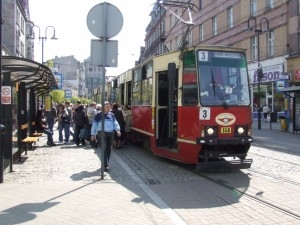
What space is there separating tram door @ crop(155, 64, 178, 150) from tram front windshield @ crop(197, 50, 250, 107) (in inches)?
58.5

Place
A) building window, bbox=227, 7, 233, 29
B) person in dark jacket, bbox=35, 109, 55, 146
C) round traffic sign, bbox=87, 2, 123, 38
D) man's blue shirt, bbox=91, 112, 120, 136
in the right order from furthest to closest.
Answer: building window, bbox=227, 7, 233, 29 → person in dark jacket, bbox=35, 109, 55, 146 → man's blue shirt, bbox=91, 112, 120, 136 → round traffic sign, bbox=87, 2, 123, 38

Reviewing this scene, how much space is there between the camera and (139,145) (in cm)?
1720

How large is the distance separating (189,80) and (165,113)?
2.00 metres

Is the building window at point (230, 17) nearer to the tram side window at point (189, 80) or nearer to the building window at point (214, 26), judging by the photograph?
the building window at point (214, 26)

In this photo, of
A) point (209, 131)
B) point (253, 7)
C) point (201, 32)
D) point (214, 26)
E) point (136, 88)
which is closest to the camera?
point (209, 131)

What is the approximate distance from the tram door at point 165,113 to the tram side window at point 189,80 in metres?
1.04

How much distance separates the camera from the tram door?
11.8 metres

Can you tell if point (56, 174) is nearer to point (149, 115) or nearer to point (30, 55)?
point (149, 115)

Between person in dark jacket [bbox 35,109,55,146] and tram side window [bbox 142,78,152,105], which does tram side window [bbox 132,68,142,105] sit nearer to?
tram side window [bbox 142,78,152,105]

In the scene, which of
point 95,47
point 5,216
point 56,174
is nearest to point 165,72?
point 95,47

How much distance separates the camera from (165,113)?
12.4 metres

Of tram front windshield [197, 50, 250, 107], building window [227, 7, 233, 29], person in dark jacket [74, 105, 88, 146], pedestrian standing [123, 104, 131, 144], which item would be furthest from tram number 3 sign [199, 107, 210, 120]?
building window [227, 7, 233, 29]

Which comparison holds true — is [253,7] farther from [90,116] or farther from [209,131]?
[209,131]

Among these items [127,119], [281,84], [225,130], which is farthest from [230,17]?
[225,130]
